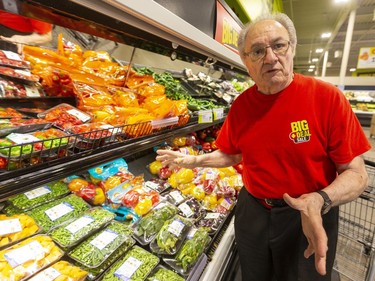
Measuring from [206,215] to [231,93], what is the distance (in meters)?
1.86

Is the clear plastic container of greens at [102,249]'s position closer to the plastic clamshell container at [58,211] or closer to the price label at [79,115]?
the plastic clamshell container at [58,211]

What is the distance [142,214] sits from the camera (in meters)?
1.40

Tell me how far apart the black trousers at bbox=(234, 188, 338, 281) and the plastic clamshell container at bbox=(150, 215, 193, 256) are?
386 mm

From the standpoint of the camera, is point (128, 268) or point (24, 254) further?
point (128, 268)

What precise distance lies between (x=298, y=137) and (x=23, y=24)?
178 cm

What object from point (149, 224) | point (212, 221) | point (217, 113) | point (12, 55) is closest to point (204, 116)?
point (217, 113)

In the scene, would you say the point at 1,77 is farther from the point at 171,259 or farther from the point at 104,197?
the point at 171,259

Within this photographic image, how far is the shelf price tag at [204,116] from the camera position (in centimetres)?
174

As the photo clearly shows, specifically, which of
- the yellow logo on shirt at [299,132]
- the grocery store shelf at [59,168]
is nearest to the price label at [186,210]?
the grocery store shelf at [59,168]

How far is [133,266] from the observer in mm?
1117

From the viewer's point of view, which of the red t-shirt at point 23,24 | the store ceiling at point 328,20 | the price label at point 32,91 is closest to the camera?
the price label at point 32,91

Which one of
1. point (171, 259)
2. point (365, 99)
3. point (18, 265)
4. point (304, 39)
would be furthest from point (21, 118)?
point (304, 39)

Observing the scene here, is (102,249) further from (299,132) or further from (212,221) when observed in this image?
(299,132)

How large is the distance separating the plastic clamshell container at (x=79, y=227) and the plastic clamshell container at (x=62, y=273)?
0.09 meters
